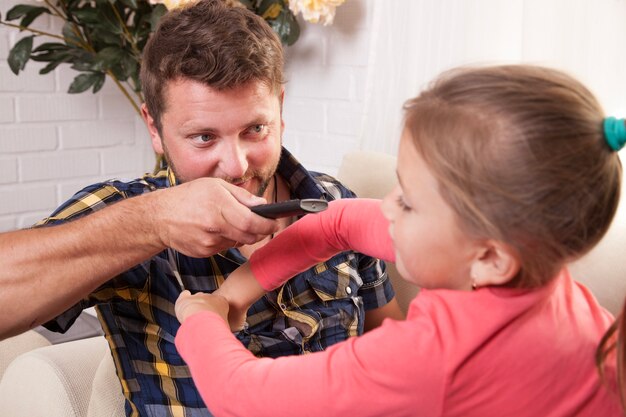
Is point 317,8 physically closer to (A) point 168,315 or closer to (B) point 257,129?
(B) point 257,129

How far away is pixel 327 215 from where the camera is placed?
97 centimetres

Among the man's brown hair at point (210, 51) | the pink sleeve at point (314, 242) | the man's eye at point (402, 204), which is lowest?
the pink sleeve at point (314, 242)

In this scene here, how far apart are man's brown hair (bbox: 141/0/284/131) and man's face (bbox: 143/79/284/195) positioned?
2 centimetres

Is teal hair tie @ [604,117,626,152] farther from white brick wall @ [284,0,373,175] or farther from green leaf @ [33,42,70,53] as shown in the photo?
green leaf @ [33,42,70,53]

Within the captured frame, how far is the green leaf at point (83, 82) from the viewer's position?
2297 mm

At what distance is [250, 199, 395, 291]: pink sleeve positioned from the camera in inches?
37.6

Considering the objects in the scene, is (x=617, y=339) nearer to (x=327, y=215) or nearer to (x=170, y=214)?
(x=327, y=215)

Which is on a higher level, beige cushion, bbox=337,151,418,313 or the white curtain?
the white curtain

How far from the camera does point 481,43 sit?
1.63m

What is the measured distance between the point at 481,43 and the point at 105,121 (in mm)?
1602

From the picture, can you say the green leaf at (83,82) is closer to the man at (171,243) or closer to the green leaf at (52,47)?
the green leaf at (52,47)

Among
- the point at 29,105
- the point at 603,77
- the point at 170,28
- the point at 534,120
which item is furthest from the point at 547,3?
the point at 29,105

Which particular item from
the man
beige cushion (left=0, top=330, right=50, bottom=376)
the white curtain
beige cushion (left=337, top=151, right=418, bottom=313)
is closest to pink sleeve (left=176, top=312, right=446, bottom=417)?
the man

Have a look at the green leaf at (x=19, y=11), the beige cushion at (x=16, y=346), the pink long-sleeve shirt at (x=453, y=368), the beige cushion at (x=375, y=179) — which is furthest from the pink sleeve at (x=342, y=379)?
the green leaf at (x=19, y=11)
